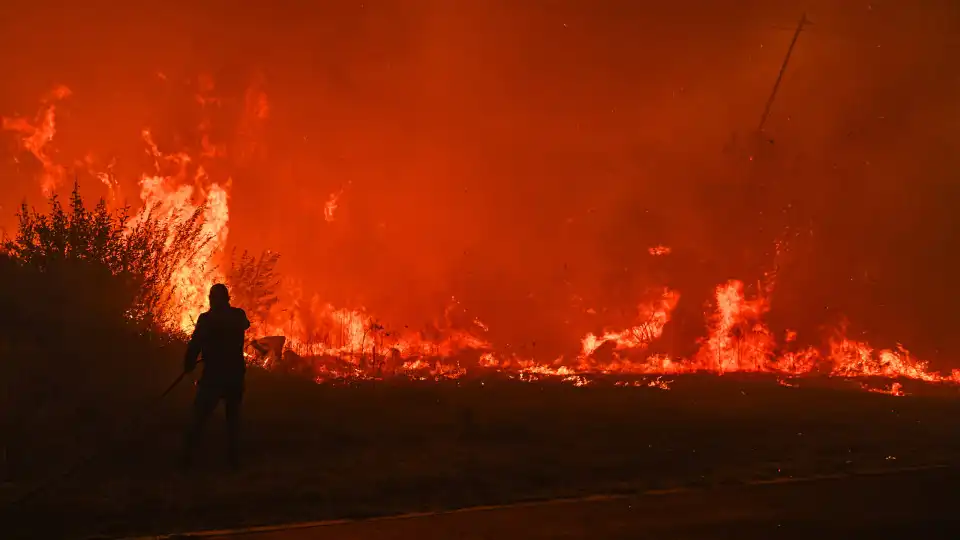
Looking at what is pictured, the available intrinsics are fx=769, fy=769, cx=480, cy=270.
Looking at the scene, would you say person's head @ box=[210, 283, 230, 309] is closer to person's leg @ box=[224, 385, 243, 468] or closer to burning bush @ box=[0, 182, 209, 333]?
person's leg @ box=[224, 385, 243, 468]

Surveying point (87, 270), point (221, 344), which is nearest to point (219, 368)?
point (221, 344)

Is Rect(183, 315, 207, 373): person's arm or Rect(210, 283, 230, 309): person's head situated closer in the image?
Rect(183, 315, 207, 373): person's arm

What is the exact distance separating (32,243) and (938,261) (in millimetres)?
38908

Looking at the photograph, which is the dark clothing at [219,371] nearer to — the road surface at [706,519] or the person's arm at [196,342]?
the person's arm at [196,342]

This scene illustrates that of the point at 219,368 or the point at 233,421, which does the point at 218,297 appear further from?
the point at 233,421

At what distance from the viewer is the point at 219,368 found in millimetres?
9195

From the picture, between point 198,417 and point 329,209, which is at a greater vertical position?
point 329,209

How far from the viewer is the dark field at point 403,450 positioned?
7.66 m

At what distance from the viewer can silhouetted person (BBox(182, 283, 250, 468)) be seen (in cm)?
910

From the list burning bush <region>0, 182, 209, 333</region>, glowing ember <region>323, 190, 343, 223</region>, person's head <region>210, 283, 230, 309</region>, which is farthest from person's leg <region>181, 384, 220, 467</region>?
glowing ember <region>323, 190, 343, 223</region>

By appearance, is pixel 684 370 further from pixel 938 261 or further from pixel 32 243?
pixel 32 243

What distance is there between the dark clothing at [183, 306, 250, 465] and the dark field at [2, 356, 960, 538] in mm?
495

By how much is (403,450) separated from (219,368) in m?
2.97

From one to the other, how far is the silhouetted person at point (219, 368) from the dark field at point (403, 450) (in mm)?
461
